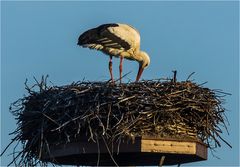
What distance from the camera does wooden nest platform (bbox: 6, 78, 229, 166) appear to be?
A: 8.67 m

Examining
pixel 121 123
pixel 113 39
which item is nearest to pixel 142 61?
pixel 113 39

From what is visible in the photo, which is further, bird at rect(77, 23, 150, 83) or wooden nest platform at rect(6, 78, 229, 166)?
bird at rect(77, 23, 150, 83)

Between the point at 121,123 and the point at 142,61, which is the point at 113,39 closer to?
the point at 142,61

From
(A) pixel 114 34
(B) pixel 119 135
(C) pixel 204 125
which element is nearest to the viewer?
(B) pixel 119 135

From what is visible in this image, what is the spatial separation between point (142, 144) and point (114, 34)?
3.41 meters

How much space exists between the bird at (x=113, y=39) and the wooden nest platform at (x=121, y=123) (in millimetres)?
2220

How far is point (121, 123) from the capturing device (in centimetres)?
862

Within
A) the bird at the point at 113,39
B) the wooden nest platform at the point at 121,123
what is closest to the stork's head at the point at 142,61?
the bird at the point at 113,39

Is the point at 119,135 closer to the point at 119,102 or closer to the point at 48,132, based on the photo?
the point at 119,102

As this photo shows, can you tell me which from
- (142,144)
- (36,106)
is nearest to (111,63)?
(36,106)

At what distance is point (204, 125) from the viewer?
914cm

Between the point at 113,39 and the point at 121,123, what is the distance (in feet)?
11.0

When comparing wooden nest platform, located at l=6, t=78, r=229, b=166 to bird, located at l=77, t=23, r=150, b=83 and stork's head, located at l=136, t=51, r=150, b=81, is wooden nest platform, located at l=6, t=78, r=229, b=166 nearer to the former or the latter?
bird, located at l=77, t=23, r=150, b=83

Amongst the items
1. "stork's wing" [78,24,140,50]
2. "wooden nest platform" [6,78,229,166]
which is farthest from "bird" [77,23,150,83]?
"wooden nest platform" [6,78,229,166]
